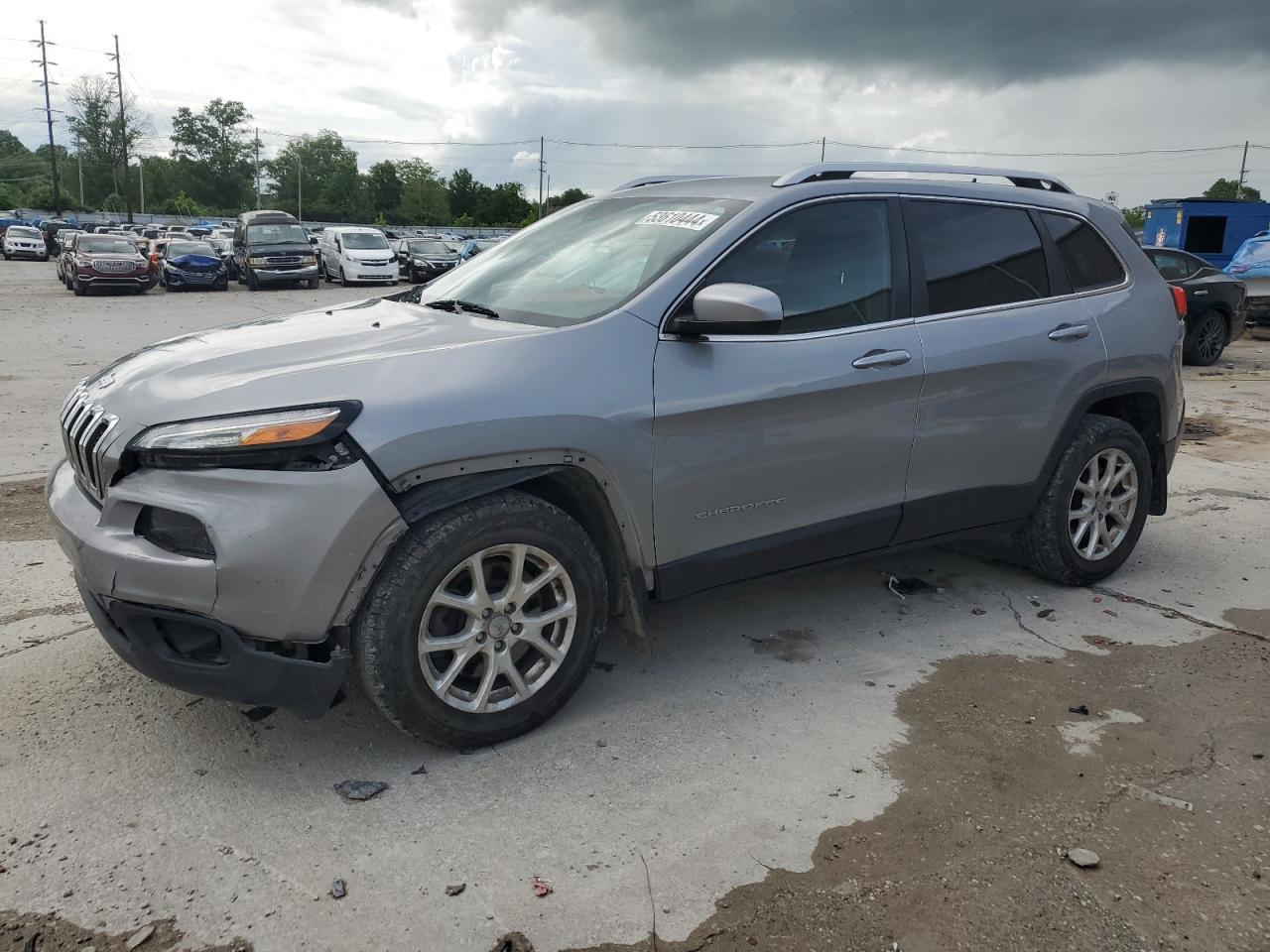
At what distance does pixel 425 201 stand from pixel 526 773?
11080cm

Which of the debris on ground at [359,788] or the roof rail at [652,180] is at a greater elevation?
the roof rail at [652,180]

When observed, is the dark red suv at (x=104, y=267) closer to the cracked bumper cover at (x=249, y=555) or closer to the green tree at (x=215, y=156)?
the cracked bumper cover at (x=249, y=555)

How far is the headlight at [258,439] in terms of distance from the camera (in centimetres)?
270

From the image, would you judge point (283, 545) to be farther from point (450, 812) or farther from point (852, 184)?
point (852, 184)

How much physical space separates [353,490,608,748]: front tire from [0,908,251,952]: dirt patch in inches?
31.0

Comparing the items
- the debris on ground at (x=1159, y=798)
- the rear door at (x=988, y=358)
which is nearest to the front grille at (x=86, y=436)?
the rear door at (x=988, y=358)

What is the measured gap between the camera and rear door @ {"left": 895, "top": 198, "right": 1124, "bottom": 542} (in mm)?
3945

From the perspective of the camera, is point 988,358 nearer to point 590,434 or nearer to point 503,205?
point 590,434

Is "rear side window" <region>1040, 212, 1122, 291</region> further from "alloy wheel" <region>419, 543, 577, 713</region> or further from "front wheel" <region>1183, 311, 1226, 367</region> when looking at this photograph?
"front wheel" <region>1183, 311, 1226, 367</region>

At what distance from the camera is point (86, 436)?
9.89ft

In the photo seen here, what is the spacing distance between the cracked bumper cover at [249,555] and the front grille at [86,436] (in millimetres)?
166

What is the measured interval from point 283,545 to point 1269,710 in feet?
11.3

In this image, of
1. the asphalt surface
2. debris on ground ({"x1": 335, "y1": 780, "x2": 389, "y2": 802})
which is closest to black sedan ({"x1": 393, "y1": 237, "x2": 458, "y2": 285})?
the asphalt surface

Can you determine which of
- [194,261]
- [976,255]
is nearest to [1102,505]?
[976,255]
